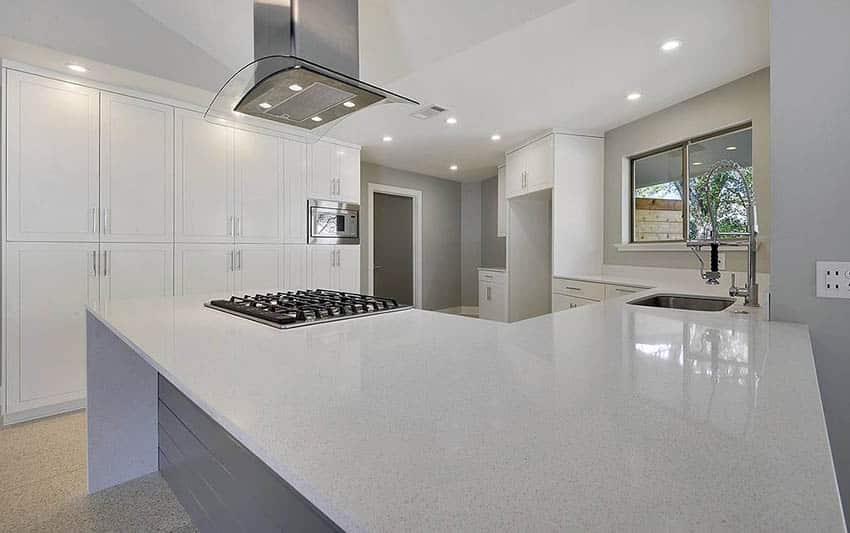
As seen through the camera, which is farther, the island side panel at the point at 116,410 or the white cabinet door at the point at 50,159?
the white cabinet door at the point at 50,159

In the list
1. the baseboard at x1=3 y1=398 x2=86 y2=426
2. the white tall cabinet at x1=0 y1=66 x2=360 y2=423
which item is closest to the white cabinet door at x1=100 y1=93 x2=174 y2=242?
the white tall cabinet at x1=0 y1=66 x2=360 y2=423

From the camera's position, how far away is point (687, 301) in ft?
7.41

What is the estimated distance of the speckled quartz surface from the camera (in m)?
0.36

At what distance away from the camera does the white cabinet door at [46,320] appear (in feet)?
8.36

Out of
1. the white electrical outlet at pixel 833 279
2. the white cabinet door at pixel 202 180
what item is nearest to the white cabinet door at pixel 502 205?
the white cabinet door at pixel 202 180

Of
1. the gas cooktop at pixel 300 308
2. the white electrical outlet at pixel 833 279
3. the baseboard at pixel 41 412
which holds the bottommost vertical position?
the baseboard at pixel 41 412

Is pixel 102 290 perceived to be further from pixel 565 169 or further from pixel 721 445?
pixel 565 169

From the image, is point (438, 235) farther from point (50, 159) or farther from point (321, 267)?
point (50, 159)

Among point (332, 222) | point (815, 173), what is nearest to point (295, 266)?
point (332, 222)

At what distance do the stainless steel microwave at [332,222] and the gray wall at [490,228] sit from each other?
265 centimetres

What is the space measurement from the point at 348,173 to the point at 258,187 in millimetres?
1087

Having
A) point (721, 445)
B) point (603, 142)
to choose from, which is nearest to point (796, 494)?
point (721, 445)

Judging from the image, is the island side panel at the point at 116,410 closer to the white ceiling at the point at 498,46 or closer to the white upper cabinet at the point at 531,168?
the white ceiling at the point at 498,46

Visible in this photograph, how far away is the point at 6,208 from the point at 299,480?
328cm
